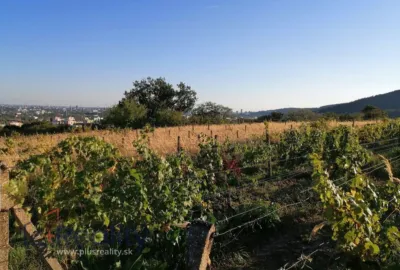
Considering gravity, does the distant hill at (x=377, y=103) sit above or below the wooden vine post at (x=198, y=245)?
above

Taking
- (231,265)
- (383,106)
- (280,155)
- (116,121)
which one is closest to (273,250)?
(231,265)

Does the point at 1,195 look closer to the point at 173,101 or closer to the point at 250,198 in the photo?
the point at 250,198

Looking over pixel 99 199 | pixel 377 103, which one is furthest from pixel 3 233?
pixel 377 103

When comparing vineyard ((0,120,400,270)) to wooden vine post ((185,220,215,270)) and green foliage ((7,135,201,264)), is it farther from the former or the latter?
wooden vine post ((185,220,215,270))

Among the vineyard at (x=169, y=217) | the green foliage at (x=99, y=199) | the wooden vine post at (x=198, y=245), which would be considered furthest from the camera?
the green foliage at (x=99, y=199)

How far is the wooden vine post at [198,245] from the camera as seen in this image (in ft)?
8.09

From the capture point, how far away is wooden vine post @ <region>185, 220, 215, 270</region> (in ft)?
8.09

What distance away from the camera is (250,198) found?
6859 millimetres

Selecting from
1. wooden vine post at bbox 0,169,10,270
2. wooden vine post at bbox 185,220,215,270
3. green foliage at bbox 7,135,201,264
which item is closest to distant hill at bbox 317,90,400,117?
green foliage at bbox 7,135,201,264

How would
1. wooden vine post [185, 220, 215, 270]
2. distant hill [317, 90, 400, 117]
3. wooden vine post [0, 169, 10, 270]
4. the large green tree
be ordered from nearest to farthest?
wooden vine post [0, 169, 10, 270] < wooden vine post [185, 220, 215, 270] < the large green tree < distant hill [317, 90, 400, 117]

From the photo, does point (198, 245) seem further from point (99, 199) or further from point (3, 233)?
point (3, 233)

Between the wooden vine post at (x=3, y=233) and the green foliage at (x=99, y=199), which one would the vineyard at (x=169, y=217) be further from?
the wooden vine post at (x=3, y=233)

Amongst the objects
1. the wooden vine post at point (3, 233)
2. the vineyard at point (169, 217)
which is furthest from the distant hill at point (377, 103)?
the wooden vine post at point (3, 233)

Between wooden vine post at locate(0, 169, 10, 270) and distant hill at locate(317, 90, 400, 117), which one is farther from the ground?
distant hill at locate(317, 90, 400, 117)
